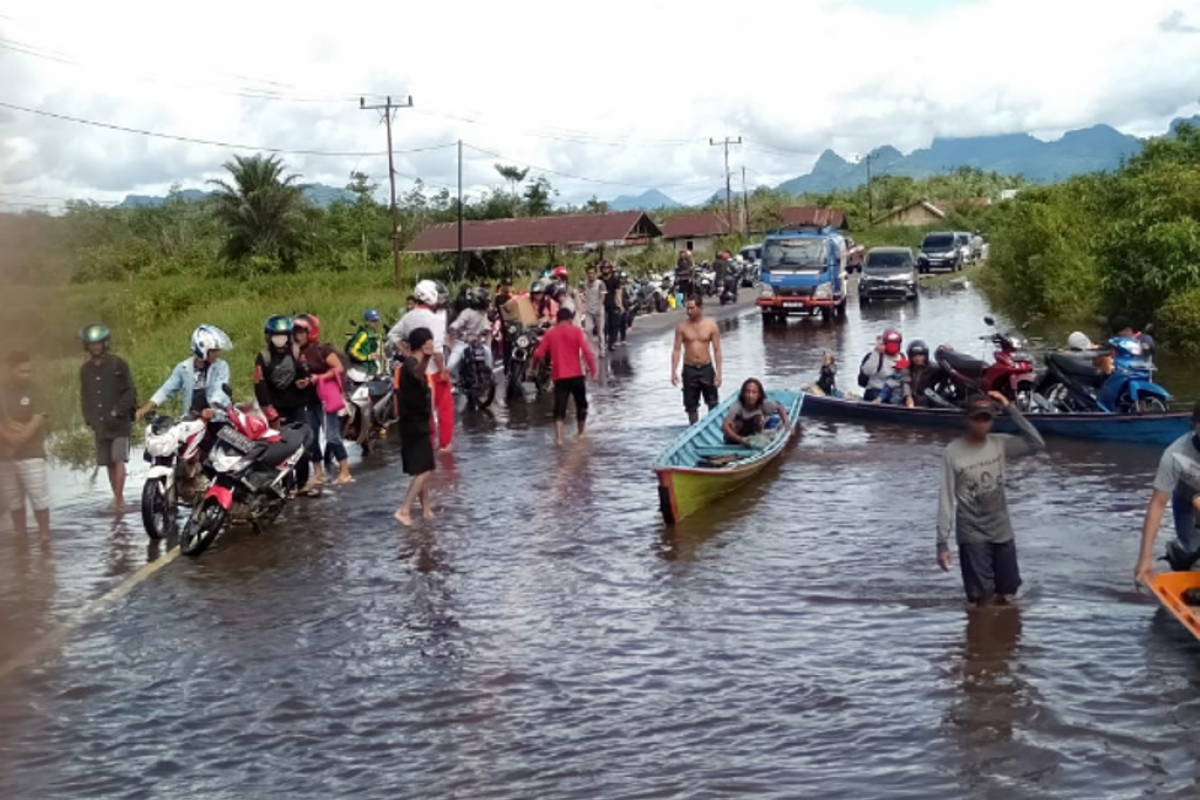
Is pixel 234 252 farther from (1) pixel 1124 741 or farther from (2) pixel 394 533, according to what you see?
(1) pixel 1124 741

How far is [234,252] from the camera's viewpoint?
56188mm

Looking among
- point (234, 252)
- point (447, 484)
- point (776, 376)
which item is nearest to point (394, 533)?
point (447, 484)

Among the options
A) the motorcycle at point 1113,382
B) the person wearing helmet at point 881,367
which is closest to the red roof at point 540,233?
the person wearing helmet at point 881,367

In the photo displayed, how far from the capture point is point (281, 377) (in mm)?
12148

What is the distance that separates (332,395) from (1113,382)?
855cm

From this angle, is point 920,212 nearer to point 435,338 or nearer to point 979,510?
point 435,338

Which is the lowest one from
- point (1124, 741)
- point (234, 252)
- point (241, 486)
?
point (1124, 741)

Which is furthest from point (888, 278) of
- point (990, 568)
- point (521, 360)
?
point (990, 568)

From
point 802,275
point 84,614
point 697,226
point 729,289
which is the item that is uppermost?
point 697,226

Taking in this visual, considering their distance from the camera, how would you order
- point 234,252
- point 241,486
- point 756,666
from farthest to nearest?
1. point 234,252
2. point 241,486
3. point 756,666

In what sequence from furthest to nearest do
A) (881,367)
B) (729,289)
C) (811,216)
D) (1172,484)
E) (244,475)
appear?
(811,216) < (729,289) < (881,367) < (244,475) < (1172,484)

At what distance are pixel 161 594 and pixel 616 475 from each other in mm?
5333

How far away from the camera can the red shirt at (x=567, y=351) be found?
49.0ft

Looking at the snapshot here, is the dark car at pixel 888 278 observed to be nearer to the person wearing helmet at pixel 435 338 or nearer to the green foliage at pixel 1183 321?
the green foliage at pixel 1183 321
